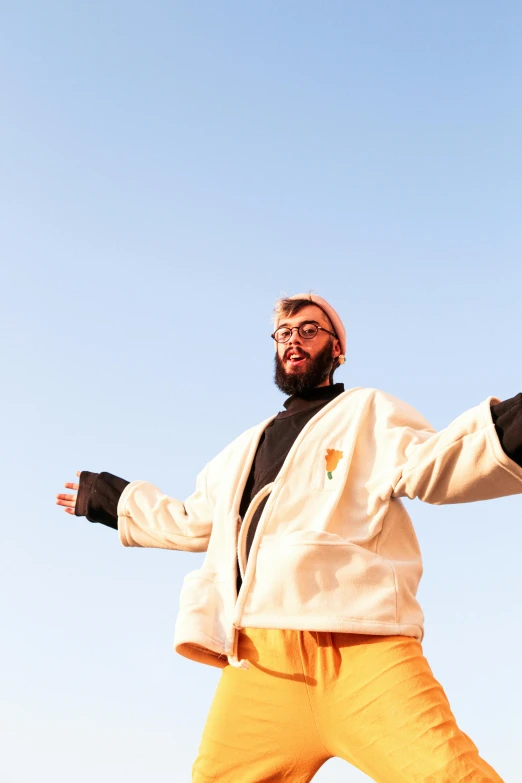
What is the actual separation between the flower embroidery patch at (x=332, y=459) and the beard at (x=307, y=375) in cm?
64

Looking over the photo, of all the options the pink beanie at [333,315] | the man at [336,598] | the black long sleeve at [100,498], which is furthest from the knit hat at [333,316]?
the black long sleeve at [100,498]

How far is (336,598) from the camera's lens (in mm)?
3838

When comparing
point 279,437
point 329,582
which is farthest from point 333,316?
point 329,582

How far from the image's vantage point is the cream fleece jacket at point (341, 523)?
12.5 ft

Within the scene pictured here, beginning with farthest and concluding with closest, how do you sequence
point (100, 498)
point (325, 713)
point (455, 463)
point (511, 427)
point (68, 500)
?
point (68, 500)
point (100, 498)
point (455, 463)
point (325, 713)
point (511, 427)

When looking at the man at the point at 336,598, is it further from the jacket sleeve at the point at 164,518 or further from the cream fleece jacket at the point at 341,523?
the jacket sleeve at the point at 164,518

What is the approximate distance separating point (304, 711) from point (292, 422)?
145cm

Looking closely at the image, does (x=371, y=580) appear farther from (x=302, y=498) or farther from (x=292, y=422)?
(x=292, y=422)

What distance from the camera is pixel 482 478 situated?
3.78 metres

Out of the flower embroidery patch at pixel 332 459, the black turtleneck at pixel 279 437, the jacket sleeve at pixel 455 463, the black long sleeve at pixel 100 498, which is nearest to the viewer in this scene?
the jacket sleeve at pixel 455 463

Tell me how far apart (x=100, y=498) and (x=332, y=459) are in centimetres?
149

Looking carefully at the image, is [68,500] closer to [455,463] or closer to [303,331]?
[303,331]

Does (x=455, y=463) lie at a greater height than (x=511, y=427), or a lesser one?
lesser

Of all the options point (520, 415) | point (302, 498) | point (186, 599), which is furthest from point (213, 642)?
point (520, 415)
